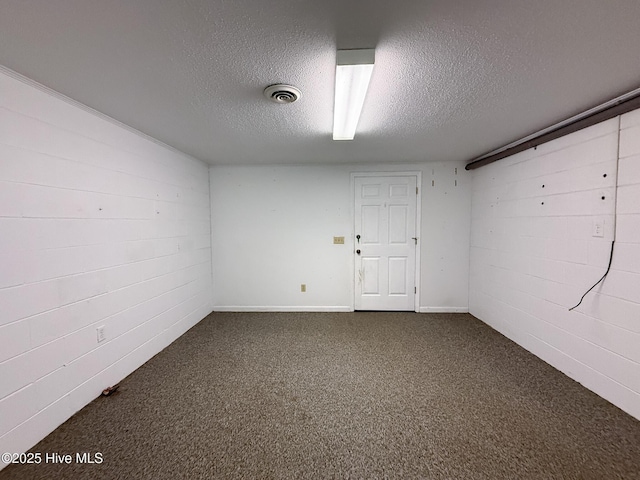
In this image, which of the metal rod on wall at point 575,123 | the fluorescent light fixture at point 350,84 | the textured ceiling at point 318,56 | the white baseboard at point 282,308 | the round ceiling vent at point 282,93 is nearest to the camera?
the textured ceiling at point 318,56

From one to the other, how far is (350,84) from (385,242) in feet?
8.35

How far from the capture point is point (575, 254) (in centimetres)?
207

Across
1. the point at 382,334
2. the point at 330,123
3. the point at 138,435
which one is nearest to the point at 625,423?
the point at 382,334

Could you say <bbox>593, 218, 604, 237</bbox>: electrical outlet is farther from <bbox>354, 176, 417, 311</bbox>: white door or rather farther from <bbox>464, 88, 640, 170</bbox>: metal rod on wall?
<bbox>354, 176, 417, 311</bbox>: white door

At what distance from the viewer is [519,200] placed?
2.69 m

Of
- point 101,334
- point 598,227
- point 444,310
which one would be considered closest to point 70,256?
point 101,334

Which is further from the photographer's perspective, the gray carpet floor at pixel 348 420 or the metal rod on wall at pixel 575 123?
the metal rod on wall at pixel 575 123

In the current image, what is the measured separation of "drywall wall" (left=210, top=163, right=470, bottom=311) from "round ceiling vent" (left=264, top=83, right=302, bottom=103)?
77.7 inches

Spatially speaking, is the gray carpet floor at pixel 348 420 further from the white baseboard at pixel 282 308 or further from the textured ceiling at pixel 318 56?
the textured ceiling at pixel 318 56

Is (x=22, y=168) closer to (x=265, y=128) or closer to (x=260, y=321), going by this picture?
(x=265, y=128)

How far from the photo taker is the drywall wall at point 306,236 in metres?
3.60

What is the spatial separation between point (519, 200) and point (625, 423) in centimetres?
200

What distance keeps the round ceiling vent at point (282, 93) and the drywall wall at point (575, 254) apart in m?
2.33

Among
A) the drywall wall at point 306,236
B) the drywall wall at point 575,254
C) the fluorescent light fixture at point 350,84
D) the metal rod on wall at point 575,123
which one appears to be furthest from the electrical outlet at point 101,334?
the metal rod on wall at point 575,123
